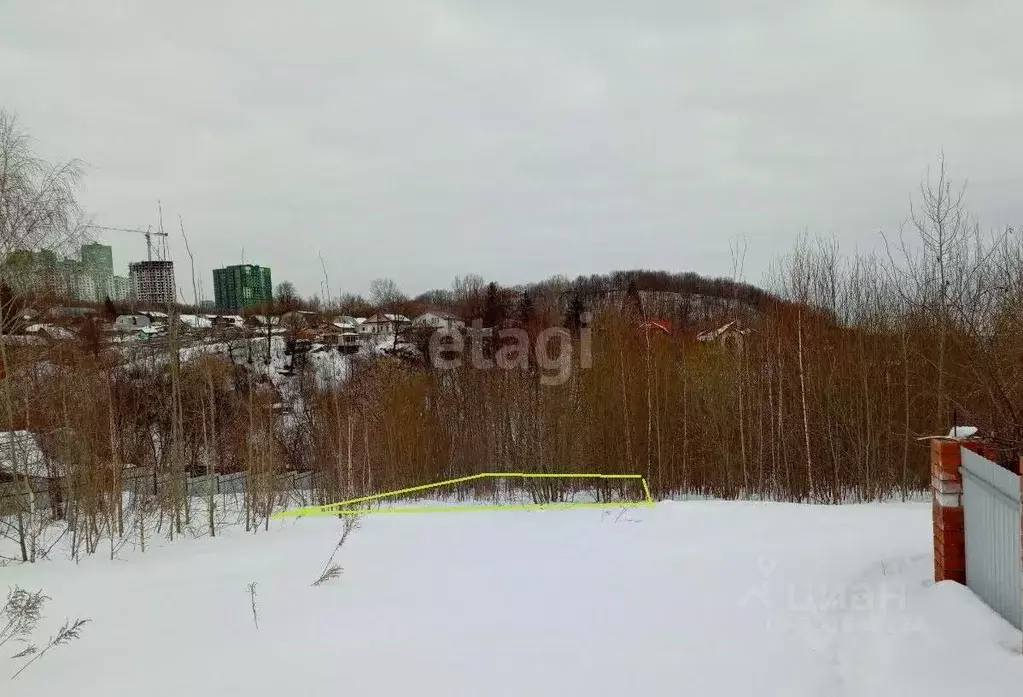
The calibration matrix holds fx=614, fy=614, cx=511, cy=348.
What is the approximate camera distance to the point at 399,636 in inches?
163

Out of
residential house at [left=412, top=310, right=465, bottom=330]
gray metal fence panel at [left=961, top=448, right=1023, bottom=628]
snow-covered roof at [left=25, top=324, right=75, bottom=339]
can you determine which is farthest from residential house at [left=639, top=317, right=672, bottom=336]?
snow-covered roof at [left=25, top=324, right=75, bottom=339]

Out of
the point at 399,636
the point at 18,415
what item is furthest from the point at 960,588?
the point at 18,415

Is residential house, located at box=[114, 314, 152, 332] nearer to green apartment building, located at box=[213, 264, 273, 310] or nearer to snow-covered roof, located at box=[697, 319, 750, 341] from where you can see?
green apartment building, located at box=[213, 264, 273, 310]

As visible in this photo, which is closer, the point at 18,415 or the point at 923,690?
the point at 923,690

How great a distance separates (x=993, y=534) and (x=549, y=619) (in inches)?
105

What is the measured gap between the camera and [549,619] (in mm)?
4301

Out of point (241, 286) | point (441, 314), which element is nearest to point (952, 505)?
point (241, 286)

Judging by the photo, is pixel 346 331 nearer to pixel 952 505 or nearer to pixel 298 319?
pixel 298 319

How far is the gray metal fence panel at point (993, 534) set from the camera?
9.44 feet

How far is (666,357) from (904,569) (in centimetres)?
1057

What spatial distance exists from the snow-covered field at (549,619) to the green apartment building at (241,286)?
1443 centimetres

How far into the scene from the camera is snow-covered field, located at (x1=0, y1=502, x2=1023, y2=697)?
3201mm

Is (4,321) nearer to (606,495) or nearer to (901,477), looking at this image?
(606,495)

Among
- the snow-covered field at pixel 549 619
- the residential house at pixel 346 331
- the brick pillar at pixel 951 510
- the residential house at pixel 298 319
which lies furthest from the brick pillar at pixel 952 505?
the residential house at pixel 298 319
